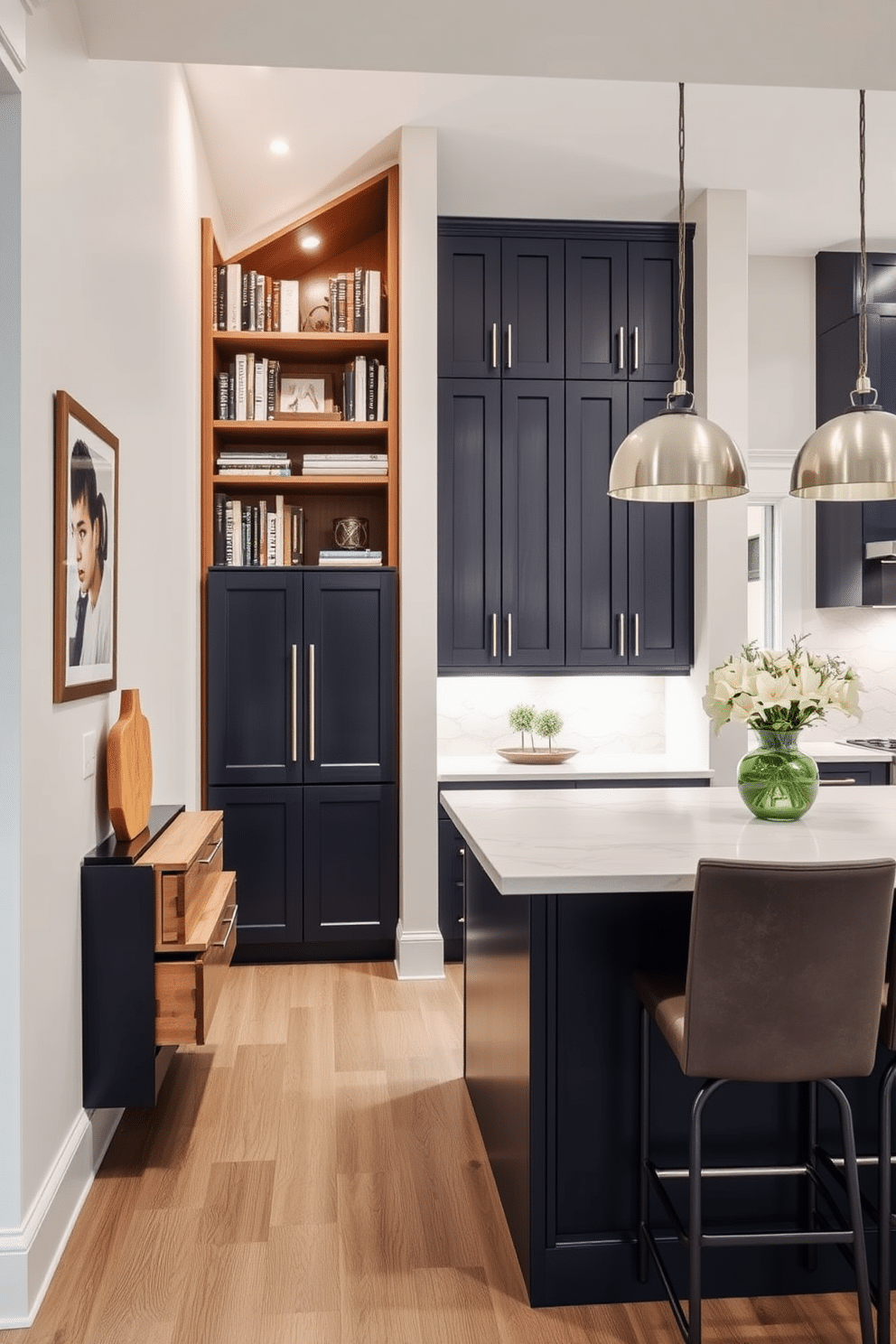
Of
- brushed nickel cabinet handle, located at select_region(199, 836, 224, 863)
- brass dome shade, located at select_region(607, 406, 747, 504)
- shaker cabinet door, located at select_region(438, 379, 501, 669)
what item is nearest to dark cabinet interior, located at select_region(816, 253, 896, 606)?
shaker cabinet door, located at select_region(438, 379, 501, 669)

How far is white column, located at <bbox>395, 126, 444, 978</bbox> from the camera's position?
13.7ft

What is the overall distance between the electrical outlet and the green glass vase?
1620 mm

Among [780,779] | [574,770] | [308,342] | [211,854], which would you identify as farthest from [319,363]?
[780,779]

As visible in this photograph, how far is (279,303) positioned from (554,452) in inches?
53.2

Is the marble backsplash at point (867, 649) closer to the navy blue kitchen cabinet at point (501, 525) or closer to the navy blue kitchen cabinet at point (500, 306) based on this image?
the navy blue kitchen cabinet at point (501, 525)

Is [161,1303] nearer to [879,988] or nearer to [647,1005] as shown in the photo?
[647,1005]

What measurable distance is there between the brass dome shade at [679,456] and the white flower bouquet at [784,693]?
46 centimetres

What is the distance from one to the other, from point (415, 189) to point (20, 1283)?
379 cm

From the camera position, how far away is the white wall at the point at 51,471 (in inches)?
80.0

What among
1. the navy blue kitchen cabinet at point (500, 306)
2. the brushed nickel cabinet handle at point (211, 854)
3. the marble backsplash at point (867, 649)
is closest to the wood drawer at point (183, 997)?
the brushed nickel cabinet handle at point (211, 854)

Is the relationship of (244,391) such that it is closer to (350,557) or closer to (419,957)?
(350,557)

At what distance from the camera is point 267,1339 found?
1958mm

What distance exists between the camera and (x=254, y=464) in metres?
4.45

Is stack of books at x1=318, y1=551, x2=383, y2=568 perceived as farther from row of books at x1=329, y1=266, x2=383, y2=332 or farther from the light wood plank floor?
the light wood plank floor
